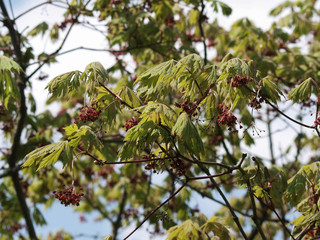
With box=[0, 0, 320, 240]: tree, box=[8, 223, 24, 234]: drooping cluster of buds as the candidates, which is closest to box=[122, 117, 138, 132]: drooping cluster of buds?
box=[0, 0, 320, 240]: tree

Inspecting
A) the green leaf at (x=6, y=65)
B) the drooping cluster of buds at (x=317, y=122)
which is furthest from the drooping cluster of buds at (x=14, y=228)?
the drooping cluster of buds at (x=317, y=122)

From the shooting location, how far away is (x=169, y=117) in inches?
126

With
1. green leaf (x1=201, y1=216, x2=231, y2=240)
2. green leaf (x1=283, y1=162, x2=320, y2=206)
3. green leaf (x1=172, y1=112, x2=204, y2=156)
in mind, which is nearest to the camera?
green leaf (x1=172, y1=112, x2=204, y2=156)

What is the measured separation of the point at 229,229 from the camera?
388cm

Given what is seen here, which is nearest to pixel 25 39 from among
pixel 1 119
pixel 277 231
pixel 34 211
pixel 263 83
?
pixel 1 119

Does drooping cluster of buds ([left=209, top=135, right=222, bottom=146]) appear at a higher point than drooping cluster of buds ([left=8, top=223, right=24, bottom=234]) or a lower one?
lower

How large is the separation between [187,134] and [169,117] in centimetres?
24

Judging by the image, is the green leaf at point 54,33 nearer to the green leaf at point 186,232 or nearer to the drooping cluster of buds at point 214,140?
the drooping cluster of buds at point 214,140

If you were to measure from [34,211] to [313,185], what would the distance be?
5797 mm

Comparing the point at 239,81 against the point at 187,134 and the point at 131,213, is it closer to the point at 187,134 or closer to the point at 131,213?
the point at 187,134

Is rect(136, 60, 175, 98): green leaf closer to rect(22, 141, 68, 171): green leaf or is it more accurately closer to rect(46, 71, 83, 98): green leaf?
rect(46, 71, 83, 98): green leaf

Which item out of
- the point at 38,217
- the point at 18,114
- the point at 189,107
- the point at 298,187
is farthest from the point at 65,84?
the point at 38,217

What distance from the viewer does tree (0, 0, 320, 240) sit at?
11.2 feet

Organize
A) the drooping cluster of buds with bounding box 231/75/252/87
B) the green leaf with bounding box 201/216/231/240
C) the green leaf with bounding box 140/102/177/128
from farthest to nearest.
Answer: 1. the green leaf with bounding box 201/216/231/240
2. the drooping cluster of buds with bounding box 231/75/252/87
3. the green leaf with bounding box 140/102/177/128
